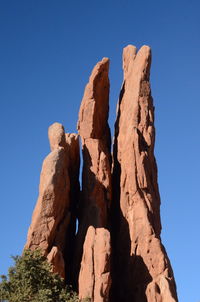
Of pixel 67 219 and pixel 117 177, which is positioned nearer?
pixel 67 219

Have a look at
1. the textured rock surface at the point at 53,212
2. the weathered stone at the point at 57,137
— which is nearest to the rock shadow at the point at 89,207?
the textured rock surface at the point at 53,212

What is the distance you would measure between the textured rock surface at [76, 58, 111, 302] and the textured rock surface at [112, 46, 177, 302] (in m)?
1.40

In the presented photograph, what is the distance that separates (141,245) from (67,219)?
5.23 m

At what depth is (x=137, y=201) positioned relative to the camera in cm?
4225

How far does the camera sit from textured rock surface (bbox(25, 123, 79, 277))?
3694 centimetres

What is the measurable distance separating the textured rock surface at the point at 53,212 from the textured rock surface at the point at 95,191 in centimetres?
136

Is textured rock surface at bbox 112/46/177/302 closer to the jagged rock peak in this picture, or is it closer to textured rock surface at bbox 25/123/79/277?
the jagged rock peak

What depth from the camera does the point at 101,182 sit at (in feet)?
144

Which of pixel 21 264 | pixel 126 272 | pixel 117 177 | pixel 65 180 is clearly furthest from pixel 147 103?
pixel 21 264

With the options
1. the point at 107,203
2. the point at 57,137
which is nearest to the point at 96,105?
the point at 57,137

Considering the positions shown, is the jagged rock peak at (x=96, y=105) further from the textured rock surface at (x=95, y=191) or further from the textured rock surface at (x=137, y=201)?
the textured rock surface at (x=137, y=201)

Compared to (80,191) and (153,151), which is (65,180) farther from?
(153,151)

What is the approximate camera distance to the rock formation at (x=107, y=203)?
37.2 metres

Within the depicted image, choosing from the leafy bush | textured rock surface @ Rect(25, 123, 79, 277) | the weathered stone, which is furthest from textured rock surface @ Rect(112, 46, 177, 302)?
the leafy bush
